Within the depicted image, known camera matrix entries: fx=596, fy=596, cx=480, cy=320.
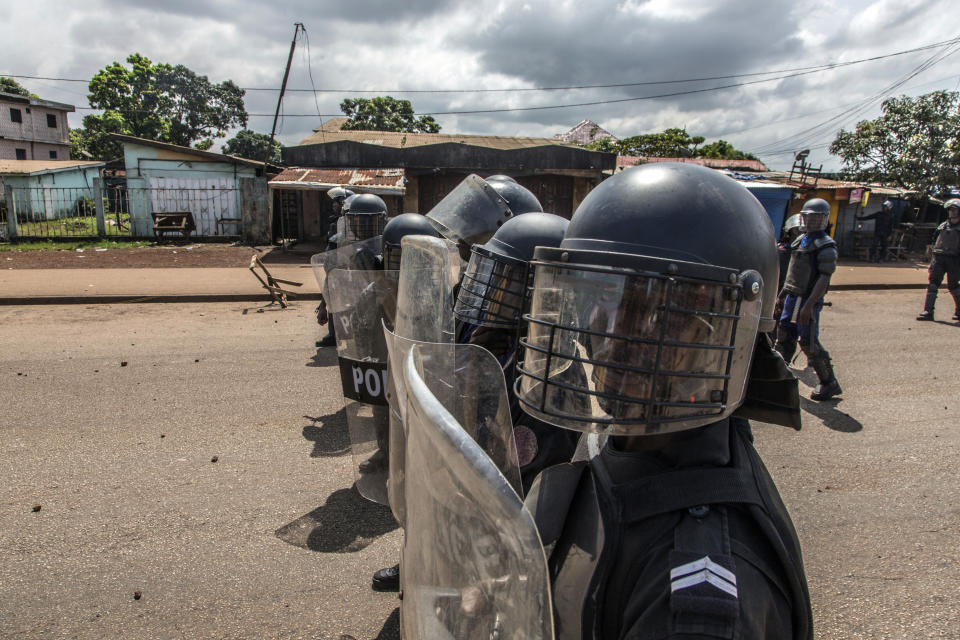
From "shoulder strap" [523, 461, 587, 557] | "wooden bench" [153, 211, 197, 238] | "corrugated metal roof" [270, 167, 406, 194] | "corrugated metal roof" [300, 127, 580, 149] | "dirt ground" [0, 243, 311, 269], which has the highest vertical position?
"corrugated metal roof" [300, 127, 580, 149]

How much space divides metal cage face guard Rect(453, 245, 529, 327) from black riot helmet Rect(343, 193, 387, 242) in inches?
114

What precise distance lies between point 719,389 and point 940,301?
13.4 meters

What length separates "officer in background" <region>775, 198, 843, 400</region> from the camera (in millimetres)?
5465

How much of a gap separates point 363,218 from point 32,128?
49.6 meters

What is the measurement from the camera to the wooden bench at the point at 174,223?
18.7 meters

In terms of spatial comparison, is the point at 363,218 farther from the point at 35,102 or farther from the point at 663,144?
the point at 35,102

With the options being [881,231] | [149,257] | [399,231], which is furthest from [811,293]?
[881,231]

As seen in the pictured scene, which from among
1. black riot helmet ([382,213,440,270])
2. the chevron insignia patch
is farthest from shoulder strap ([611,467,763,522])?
black riot helmet ([382,213,440,270])

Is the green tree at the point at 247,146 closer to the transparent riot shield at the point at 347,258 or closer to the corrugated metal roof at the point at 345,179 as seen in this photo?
the corrugated metal roof at the point at 345,179

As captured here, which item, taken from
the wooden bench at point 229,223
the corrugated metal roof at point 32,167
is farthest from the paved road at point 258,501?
the corrugated metal roof at point 32,167

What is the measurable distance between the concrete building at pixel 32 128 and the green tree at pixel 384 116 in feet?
69.6

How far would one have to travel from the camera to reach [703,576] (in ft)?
3.12

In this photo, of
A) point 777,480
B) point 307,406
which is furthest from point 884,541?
point 307,406

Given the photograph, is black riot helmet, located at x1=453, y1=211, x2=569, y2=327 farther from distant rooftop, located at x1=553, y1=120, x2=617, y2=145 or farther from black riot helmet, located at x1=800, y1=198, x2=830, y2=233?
distant rooftop, located at x1=553, y1=120, x2=617, y2=145
